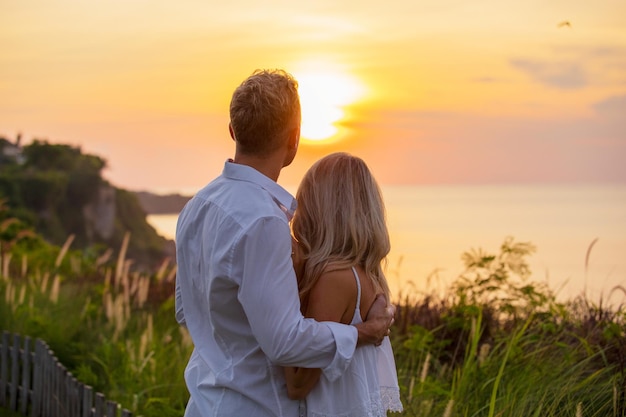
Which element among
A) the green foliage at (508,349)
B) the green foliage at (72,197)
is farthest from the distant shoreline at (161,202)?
the green foliage at (508,349)

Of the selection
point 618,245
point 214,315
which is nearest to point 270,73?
point 214,315

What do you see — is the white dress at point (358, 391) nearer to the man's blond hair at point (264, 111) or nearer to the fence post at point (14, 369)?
A: the man's blond hair at point (264, 111)

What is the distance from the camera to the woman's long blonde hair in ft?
10.5

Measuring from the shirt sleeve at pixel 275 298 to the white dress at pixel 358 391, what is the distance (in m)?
0.26

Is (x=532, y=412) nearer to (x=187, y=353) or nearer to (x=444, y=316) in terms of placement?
(x=444, y=316)

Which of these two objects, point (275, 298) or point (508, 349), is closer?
point (275, 298)

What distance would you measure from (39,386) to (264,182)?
19.3 feet

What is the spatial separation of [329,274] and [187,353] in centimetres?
523

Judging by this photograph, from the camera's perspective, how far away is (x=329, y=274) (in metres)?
3.12

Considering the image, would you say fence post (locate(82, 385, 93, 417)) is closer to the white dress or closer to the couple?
the couple

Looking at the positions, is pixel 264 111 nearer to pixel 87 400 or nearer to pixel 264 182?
pixel 264 182

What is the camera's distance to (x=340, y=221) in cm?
325

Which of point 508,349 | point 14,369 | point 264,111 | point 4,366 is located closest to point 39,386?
point 14,369

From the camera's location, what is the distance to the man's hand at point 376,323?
3.11 m
